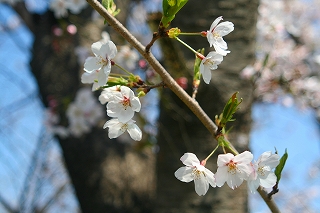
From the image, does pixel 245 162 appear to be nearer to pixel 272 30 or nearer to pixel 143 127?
pixel 143 127

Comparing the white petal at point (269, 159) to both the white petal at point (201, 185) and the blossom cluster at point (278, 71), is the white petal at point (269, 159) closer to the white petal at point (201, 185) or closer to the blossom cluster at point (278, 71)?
the white petal at point (201, 185)

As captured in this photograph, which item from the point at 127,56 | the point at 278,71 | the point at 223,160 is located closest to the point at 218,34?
the point at 223,160

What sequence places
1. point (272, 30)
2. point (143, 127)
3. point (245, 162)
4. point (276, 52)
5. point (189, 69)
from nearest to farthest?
1. point (245, 162)
2. point (189, 69)
3. point (143, 127)
4. point (272, 30)
5. point (276, 52)

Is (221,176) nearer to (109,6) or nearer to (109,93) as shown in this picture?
(109,93)

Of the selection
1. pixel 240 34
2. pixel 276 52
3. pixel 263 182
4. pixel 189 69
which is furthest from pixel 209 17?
pixel 276 52

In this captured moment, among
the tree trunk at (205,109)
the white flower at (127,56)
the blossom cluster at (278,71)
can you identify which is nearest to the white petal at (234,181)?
the tree trunk at (205,109)
